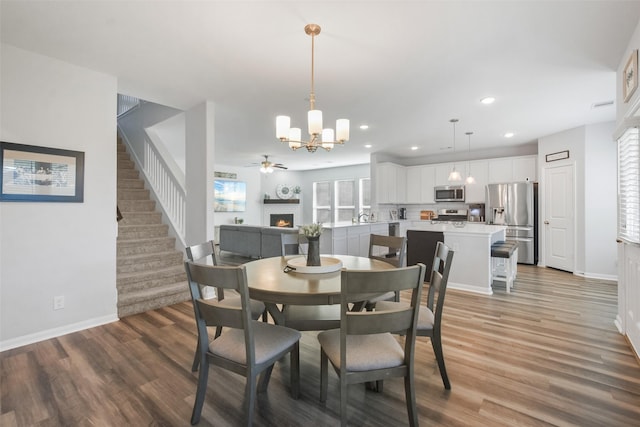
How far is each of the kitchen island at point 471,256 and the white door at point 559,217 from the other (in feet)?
6.55

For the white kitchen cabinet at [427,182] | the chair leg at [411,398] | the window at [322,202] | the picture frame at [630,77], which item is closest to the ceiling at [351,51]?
the picture frame at [630,77]

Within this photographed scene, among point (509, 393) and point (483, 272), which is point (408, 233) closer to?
point (483, 272)

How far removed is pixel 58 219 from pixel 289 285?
8.41 ft

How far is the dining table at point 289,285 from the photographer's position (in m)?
1.61

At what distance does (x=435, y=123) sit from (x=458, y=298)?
2.76 metres

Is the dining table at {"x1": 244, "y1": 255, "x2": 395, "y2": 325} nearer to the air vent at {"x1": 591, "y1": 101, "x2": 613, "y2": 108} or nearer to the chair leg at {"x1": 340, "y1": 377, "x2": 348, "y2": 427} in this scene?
the chair leg at {"x1": 340, "y1": 377, "x2": 348, "y2": 427}

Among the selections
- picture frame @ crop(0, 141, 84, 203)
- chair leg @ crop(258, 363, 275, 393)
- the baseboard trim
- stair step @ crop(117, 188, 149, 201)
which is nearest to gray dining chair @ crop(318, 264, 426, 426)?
chair leg @ crop(258, 363, 275, 393)

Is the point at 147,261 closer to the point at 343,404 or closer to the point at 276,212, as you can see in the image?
the point at 343,404

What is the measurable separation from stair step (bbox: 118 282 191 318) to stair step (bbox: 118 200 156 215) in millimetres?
1674

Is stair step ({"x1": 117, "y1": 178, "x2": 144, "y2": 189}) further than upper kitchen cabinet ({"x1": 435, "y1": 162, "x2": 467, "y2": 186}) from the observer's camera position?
No

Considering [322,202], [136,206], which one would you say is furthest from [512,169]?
[136,206]

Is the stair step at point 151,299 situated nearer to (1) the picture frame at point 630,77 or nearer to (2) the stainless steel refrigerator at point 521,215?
(1) the picture frame at point 630,77

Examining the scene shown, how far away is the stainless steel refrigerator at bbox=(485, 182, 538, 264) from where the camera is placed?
6.05m

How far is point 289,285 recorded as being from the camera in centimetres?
176
